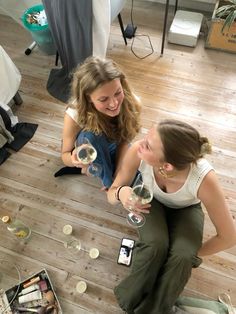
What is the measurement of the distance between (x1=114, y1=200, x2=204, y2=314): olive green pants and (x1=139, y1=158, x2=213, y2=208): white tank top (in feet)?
0.13

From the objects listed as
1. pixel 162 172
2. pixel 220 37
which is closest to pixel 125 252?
pixel 162 172

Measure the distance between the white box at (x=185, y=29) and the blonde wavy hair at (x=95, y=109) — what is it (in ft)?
4.71

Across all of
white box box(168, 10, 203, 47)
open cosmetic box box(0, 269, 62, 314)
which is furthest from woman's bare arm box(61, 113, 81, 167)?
white box box(168, 10, 203, 47)

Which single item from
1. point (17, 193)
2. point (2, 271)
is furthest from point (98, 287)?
point (17, 193)

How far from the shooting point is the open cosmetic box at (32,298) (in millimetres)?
1366

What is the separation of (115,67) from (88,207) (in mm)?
887

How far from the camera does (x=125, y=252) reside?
4.99 ft

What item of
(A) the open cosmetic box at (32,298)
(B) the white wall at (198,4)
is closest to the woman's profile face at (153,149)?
(A) the open cosmetic box at (32,298)

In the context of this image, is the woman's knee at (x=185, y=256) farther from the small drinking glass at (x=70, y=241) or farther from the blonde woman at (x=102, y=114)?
the small drinking glass at (x=70, y=241)

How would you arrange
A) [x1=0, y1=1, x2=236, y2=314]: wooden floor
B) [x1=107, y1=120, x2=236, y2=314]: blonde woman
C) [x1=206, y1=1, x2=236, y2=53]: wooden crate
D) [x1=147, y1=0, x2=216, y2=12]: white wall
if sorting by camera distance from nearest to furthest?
[x1=107, y1=120, x2=236, y2=314]: blonde woman < [x1=0, y1=1, x2=236, y2=314]: wooden floor < [x1=206, y1=1, x2=236, y2=53]: wooden crate < [x1=147, y1=0, x2=216, y2=12]: white wall

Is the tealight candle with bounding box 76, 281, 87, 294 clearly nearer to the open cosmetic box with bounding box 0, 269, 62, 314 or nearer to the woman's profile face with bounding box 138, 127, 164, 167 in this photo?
the open cosmetic box with bounding box 0, 269, 62, 314

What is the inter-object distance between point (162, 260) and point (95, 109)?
738 millimetres

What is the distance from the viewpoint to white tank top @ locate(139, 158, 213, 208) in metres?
1.07

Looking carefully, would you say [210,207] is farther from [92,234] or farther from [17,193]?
[17,193]
